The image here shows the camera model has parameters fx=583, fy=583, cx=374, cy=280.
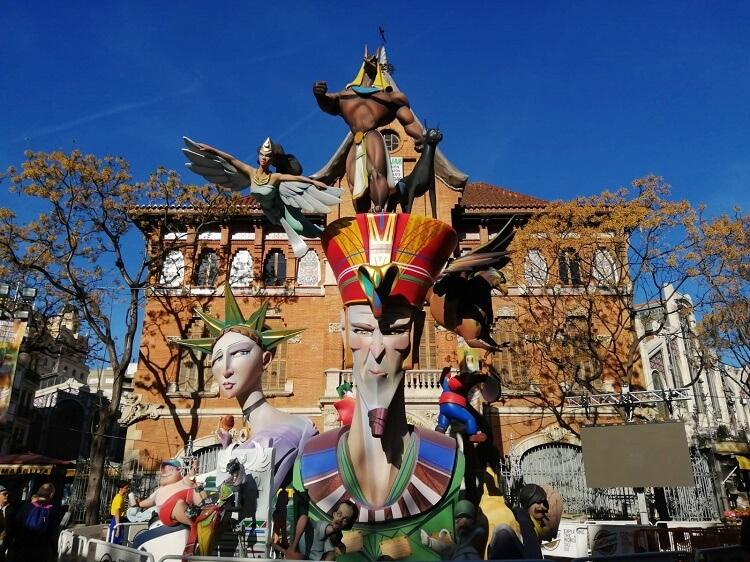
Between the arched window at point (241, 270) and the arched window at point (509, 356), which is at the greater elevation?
the arched window at point (241, 270)

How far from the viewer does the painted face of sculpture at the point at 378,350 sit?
5.34 m

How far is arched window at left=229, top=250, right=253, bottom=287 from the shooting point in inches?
834

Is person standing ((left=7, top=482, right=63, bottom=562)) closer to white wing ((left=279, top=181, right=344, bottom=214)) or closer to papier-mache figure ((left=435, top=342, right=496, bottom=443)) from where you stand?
white wing ((left=279, top=181, right=344, bottom=214))

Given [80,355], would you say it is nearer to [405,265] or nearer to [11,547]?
[11,547]

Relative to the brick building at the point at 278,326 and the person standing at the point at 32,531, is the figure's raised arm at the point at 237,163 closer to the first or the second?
the person standing at the point at 32,531

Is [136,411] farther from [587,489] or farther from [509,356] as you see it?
[587,489]

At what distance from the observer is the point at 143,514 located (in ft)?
23.6

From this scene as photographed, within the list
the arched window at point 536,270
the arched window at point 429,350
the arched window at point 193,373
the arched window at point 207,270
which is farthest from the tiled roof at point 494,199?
the arched window at point 193,373

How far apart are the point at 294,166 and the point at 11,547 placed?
5.07m

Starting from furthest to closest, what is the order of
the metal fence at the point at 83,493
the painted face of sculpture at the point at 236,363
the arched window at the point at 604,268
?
the arched window at the point at 604,268 → the metal fence at the point at 83,493 → the painted face of sculpture at the point at 236,363

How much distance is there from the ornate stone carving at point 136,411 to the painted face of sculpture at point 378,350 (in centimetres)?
1607

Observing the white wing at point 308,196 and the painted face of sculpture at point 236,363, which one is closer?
the white wing at point 308,196

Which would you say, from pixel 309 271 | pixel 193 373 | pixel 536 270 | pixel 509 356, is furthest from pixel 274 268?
Result: pixel 536 270

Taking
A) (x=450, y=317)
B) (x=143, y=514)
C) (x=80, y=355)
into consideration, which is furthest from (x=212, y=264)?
(x=450, y=317)
